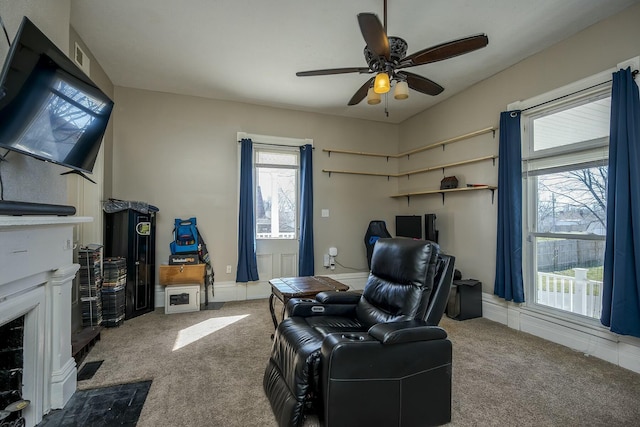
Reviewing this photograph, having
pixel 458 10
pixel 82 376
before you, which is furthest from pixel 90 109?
pixel 458 10

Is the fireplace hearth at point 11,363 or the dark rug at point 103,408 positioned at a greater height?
the fireplace hearth at point 11,363

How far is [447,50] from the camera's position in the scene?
2180 mm

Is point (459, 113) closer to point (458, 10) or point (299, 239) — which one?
point (458, 10)

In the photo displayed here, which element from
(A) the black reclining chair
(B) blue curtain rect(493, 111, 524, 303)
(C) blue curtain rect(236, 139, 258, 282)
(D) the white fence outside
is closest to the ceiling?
(B) blue curtain rect(493, 111, 524, 303)

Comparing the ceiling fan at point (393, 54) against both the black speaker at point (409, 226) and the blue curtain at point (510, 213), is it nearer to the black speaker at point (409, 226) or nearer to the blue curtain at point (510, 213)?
the blue curtain at point (510, 213)

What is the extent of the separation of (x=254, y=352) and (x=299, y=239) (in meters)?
2.29

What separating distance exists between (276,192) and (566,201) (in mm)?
3669

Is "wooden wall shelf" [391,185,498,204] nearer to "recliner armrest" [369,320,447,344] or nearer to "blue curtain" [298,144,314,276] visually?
"blue curtain" [298,144,314,276]

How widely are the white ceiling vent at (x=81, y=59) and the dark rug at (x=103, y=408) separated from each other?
296 cm

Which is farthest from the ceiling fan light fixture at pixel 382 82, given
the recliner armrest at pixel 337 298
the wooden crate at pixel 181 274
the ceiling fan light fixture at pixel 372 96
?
the wooden crate at pixel 181 274

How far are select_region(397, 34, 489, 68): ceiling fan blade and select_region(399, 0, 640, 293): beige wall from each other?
1547 millimetres

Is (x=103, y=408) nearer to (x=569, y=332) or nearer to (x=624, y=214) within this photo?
(x=569, y=332)

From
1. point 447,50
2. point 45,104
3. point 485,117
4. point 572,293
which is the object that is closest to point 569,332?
point 572,293

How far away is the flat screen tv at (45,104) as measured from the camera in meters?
1.34
